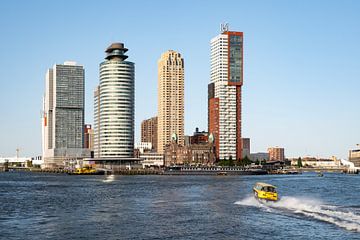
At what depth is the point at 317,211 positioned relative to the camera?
311 feet

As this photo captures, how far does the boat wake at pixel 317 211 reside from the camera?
7981cm

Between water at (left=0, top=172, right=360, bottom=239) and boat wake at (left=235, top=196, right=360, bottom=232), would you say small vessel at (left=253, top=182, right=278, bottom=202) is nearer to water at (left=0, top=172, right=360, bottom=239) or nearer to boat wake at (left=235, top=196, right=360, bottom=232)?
boat wake at (left=235, top=196, right=360, bottom=232)

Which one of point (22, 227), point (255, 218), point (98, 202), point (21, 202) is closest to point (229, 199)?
point (98, 202)

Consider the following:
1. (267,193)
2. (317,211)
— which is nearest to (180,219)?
(317,211)

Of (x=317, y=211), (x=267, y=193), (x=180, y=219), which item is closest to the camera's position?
(x=180, y=219)

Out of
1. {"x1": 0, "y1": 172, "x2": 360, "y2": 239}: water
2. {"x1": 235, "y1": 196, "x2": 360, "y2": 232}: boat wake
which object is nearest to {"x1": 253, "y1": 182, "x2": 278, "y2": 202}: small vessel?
{"x1": 235, "y1": 196, "x2": 360, "y2": 232}: boat wake

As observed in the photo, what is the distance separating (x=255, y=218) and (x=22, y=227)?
1382 inches

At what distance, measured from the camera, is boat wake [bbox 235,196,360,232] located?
79812 mm

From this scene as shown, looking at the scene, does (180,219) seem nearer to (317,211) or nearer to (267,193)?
(317,211)

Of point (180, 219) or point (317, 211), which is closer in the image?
point (180, 219)

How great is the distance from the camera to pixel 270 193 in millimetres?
115062

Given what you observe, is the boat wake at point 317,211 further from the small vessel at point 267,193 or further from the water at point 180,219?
the small vessel at point 267,193

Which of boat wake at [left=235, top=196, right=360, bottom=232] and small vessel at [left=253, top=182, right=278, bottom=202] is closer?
boat wake at [left=235, top=196, right=360, bottom=232]

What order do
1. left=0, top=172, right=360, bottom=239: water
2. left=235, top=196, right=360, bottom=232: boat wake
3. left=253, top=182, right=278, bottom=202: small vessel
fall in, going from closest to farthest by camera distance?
left=0, top=172, right=360, bottom=239: water
left=235, top=196, right=360, bottom=232: boat wake
left=253, top=182, right=278, bottom=202: small vessel
